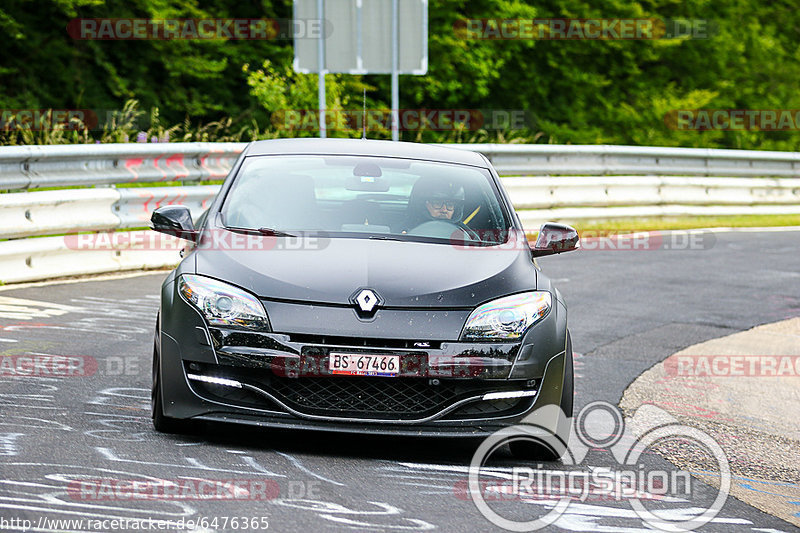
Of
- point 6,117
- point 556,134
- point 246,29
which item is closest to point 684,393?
point 6,117

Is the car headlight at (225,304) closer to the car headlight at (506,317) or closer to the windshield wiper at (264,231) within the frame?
the windshield wiper at (264,231)

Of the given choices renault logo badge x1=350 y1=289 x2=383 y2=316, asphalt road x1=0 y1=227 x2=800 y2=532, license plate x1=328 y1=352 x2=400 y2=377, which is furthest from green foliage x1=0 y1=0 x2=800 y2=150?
license plate x1=328 y1=352 x2=400 y2=377

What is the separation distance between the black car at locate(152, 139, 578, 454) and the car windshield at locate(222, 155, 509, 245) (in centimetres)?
13

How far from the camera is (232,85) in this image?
35156 millimetres

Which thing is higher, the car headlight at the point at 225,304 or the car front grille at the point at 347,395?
the car headlight at the point at 225,304

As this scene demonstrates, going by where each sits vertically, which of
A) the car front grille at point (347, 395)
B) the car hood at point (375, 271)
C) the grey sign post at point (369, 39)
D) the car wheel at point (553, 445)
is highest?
the grey sign post at point (369, 39)

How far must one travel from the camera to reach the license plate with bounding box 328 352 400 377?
563cm

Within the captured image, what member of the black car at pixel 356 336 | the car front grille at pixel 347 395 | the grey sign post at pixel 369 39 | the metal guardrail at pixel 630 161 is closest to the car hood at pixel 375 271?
the black car at pixel 356 336

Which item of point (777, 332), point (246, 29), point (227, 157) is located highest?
point (246, 29)

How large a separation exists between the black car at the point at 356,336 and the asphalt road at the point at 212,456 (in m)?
0.22

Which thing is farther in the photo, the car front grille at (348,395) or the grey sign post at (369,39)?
the grey sign post at (369,39)

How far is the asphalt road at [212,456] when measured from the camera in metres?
4.74

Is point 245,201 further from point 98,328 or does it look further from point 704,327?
point 704,327

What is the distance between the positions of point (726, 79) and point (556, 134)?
884 centimetres
